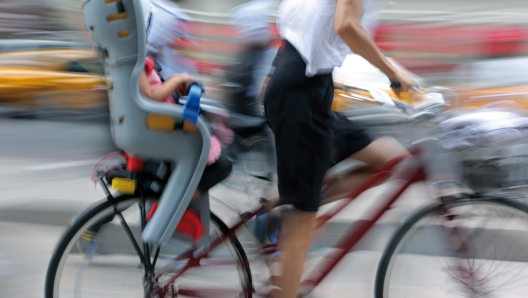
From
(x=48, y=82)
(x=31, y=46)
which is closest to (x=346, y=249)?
(x=48, y=82)

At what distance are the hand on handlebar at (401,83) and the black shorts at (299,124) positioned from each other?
23 centimetres

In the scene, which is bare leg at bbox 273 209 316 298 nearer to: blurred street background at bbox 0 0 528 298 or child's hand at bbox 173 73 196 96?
blurred street background at bbox 0 0 528 298

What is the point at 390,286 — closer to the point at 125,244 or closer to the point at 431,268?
the point at 431,268

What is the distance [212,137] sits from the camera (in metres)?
2.37

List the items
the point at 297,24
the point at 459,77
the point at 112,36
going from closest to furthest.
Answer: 1. the point at 112,36
2. the point at 297,24
3. the point at 459,77

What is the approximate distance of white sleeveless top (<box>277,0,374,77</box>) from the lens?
83.4 inches

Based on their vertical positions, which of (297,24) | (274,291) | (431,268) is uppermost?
(297,24)

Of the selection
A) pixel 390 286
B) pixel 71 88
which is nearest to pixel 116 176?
pixel 390 286

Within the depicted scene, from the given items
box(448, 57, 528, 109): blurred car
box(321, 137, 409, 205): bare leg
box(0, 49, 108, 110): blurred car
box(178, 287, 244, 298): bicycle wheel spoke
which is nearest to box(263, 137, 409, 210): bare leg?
box(321, 137, 409, 205): bare leg

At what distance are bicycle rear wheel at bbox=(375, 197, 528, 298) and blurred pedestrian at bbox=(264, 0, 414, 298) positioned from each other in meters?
0.37

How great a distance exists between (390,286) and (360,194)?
394mm

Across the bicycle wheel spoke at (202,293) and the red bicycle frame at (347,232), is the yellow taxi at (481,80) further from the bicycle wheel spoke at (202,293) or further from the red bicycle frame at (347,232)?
the bicycle wheel spoke at (202,293)

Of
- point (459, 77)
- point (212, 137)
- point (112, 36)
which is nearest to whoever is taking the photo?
point (112, 36)

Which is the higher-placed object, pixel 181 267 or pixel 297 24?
pixel 297 24
